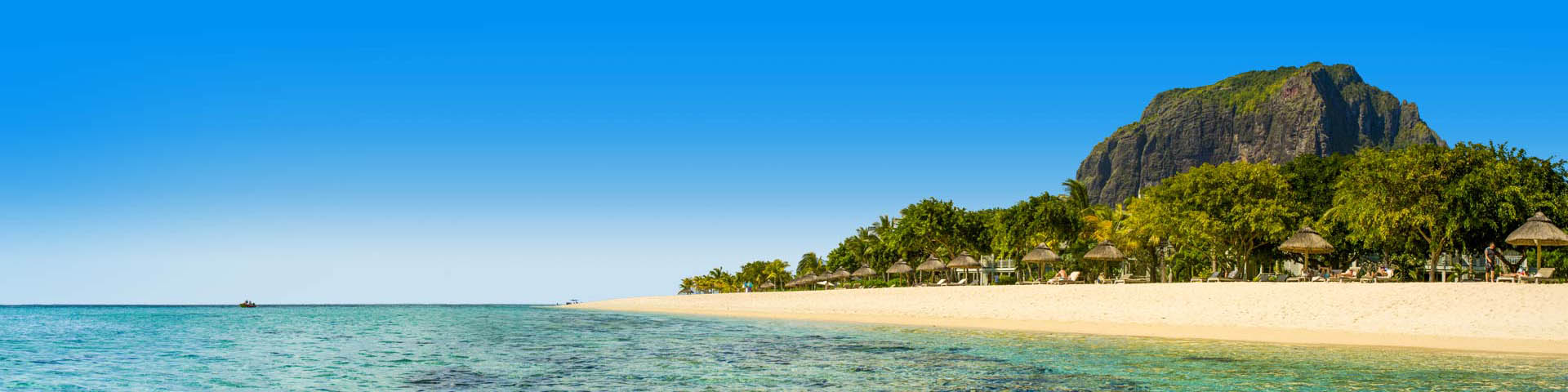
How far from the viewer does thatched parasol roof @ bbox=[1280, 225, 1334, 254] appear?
1630 inches

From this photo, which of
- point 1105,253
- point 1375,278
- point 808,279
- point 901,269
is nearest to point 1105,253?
point 1105,253

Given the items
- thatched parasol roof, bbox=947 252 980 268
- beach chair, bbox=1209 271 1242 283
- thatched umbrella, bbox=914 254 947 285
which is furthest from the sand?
thatched umbrella, bbox=914 254 947 285

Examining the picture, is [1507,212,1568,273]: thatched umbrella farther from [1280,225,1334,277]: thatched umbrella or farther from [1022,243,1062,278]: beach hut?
[1022,243,1062,278]: beach hut

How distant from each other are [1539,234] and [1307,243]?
829cm

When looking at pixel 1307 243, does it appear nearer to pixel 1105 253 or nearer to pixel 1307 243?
pixel 1307 243

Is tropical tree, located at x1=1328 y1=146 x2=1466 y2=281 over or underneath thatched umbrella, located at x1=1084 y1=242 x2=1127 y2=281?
over

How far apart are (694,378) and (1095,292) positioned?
25.8m

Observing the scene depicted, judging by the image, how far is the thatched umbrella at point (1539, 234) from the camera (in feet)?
113

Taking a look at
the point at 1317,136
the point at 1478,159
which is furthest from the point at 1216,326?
the point at 1317,136

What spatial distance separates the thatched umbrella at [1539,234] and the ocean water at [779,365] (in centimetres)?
1826

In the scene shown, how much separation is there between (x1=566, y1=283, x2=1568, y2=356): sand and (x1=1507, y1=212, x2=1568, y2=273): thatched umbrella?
6371 millimetres

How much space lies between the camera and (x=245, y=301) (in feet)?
411

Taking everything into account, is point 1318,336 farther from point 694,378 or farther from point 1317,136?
point 1317,136

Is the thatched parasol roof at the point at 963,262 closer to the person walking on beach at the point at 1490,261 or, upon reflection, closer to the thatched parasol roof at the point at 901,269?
the thatched parasol roof at the point at 901,269
